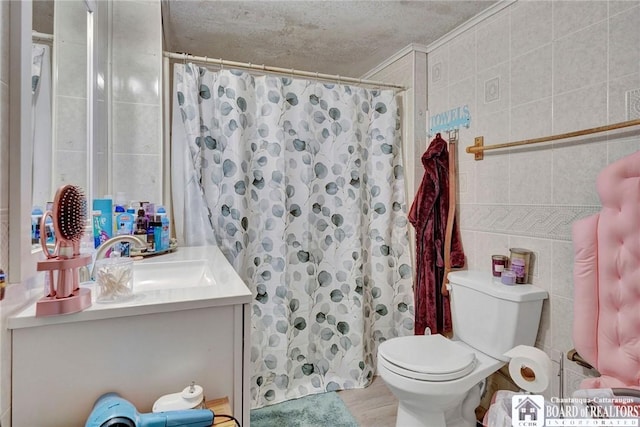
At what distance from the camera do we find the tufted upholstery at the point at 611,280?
3.83 ft

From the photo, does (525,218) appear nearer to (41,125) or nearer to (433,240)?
(433,240)

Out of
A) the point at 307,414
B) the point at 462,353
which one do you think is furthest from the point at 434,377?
the point at 307,414

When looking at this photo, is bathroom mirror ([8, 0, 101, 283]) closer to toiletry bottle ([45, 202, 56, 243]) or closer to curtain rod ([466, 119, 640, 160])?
toiletry bottle ([45, 202, 56, 243])

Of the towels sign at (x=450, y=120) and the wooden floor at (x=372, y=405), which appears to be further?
the towels sign at (x=450, y=120)

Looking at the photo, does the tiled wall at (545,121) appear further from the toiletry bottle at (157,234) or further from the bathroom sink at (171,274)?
the toiletry bottle at (157,234)

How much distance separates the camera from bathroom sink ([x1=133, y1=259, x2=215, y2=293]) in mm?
1268

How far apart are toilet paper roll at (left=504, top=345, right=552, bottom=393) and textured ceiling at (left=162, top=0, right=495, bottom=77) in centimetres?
167

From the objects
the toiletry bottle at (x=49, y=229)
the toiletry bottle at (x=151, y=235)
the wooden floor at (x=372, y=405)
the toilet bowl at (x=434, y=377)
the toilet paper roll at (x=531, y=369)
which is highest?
the toiletry bottle at (x=49, y=229)

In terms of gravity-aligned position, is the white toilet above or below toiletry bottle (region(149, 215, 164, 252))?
below

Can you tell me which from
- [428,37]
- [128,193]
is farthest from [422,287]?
[128,193]

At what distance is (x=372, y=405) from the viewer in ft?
6.46

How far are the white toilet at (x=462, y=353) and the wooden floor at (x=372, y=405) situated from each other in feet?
0.90

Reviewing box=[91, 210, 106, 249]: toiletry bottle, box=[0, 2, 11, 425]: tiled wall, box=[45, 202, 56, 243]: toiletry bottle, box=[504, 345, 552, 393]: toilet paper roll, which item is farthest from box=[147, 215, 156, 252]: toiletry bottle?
box=[504, 345, 552, 393]: toilet paper roll

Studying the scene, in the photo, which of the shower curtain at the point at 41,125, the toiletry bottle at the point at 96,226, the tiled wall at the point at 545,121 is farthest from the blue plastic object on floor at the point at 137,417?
the tiled wall at the point at 545,121
